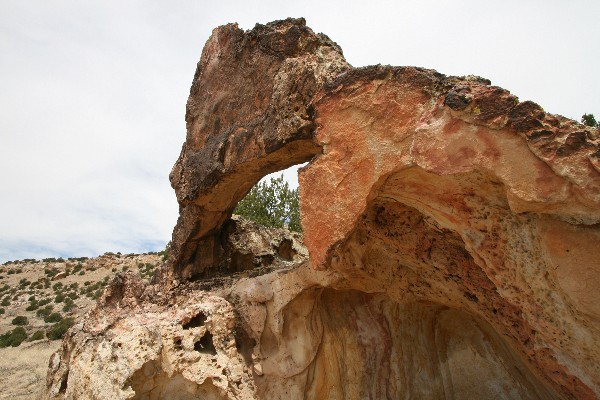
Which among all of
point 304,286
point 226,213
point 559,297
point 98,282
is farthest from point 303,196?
point 98,282

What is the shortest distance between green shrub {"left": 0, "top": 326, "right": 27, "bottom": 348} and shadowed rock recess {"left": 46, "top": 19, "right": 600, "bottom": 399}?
48.5 ft

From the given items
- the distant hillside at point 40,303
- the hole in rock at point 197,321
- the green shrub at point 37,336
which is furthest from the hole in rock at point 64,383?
the green shrub at point 37,336

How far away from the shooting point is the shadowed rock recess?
353 centimetres

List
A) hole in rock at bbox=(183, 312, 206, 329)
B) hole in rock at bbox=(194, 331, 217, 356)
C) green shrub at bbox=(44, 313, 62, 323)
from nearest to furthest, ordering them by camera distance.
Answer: hole in rock at bbox=(194, 331, 217, 356) → hole in rock at bbox=(183, 312, 206, 329) → green shrub at bbox=(44, 313, 62, 323)

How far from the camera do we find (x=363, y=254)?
5.46 metres

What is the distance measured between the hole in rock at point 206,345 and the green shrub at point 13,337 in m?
16.1

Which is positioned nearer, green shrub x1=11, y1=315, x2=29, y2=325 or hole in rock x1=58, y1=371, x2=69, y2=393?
hole in rock x1=58, y1=371, x2=69, y2=393

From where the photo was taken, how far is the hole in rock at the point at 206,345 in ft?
19.5

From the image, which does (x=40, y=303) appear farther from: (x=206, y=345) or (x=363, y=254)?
(x=363, y=254)

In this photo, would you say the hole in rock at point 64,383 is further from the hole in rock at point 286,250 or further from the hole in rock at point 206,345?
the hole in rock at point 286,250

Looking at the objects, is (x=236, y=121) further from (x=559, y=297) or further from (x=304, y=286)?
(x=559, y=297)

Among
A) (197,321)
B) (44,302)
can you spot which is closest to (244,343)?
(197,321)

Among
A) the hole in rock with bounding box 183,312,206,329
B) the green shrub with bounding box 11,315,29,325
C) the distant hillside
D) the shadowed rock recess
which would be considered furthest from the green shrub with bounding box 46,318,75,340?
the hole in rock with bounding box 183,312,206,329

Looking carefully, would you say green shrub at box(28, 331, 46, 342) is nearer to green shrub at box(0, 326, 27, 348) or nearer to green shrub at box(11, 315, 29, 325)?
green shrub at box(0, 326, 27, 348)
